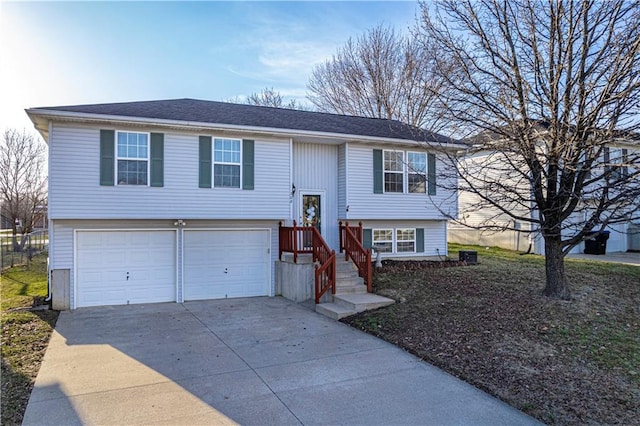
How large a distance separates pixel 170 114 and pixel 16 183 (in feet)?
58.2

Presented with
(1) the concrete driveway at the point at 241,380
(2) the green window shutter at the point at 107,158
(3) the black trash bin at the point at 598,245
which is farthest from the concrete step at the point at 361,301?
(3) the black trash bin at the point at 598,245

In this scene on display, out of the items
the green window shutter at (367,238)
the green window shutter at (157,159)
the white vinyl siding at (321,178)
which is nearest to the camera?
the green window shutter at (157,159)

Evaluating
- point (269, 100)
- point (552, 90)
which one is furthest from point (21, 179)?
point (552, 90)

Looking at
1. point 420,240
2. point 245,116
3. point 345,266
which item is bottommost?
point 345,266

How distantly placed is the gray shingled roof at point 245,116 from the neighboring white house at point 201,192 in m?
0.07

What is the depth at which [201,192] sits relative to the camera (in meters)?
10.7

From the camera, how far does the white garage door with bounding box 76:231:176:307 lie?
396 inches

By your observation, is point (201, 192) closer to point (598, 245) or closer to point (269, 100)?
point (598, 245)

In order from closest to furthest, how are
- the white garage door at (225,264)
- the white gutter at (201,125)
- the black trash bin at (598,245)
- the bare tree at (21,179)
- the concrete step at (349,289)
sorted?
the white gutter at (201,125)
the concrete step at (349,289)
the white garage door at (225,264)
the black trash bin at (598,245)
the bare tree at (21,179)

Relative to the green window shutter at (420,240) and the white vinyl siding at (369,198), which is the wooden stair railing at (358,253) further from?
the green window shutter at (420,240)

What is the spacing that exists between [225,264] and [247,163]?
2.89 metres

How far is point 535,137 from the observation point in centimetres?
736

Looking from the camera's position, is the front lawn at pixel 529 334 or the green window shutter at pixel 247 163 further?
the green window shutter at pixel 247 163

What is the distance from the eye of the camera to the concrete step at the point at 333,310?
8711mm
